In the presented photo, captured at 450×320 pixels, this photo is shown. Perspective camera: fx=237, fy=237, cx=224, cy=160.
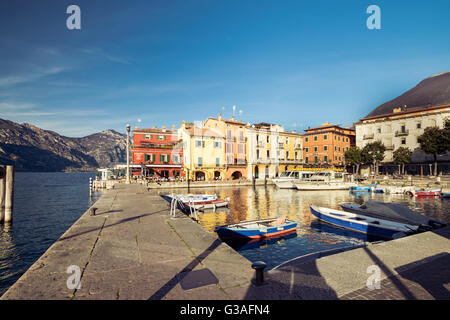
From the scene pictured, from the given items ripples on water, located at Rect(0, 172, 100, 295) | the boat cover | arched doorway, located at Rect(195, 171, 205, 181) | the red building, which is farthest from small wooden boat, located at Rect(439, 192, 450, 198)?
the red building

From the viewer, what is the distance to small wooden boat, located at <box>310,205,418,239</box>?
47.7 feet

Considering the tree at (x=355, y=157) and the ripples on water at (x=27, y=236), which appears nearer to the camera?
the ripples on water at (x=27, y=236)

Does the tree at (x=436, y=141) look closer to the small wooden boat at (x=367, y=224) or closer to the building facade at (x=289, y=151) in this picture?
the building facade at (x=289, y=151)

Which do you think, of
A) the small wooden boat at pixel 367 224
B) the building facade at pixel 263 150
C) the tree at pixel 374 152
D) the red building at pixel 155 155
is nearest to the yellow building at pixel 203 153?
the red building at pixel 155 155

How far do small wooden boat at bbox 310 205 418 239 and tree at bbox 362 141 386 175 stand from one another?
47.3m

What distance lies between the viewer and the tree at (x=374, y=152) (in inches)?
2258

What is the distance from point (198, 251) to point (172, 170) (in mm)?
52641

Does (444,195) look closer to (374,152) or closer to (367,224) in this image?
(374,152)

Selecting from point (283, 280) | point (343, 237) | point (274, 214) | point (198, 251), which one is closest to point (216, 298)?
point (283, 280)

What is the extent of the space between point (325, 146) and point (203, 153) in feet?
117

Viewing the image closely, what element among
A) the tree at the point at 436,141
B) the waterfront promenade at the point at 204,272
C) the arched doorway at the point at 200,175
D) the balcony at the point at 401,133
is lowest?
the waterfront promenade at the point at 204,272

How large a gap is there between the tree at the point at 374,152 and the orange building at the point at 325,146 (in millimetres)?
8871

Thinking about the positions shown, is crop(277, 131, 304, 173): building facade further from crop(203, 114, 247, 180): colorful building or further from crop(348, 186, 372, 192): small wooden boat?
crop(348, 186, 372, 192): small wooden boat
